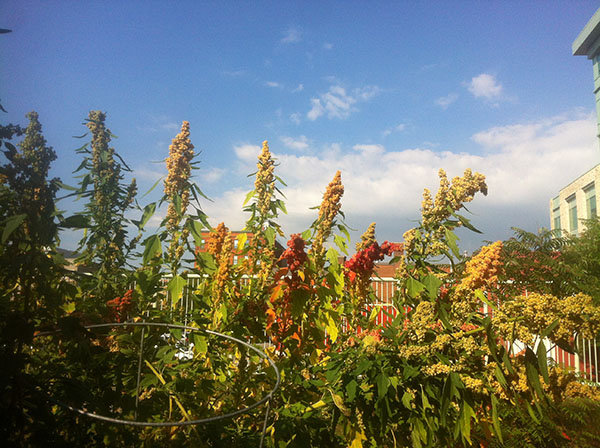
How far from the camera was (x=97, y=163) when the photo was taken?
2016 millimetres

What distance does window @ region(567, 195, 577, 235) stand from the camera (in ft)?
67.8

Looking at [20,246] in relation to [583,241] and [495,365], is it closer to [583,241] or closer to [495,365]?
[495,365]

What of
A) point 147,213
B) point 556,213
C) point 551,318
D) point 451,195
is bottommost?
point 551,318

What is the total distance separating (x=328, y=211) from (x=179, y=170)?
2.02ft

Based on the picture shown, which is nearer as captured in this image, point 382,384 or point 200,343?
point 382,384

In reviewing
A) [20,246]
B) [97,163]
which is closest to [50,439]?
[20,246]

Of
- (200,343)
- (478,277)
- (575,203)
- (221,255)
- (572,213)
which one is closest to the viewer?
(200,343)

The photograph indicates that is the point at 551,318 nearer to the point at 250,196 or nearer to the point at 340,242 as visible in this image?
the point at 340,242

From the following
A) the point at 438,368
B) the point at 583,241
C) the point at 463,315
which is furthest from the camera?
the point at 583,241

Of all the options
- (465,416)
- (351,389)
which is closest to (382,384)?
(351,389)

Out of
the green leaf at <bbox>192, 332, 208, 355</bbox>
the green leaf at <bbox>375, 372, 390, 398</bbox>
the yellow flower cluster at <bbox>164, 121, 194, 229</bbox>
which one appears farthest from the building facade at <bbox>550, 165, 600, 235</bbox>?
the green leaf at <bbox>192, 332, 208, 355</bbox>

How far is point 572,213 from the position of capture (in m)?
21.0

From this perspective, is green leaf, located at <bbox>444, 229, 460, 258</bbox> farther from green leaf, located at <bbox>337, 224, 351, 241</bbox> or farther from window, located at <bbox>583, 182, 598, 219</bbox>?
window, located at <bbox>583, 182, 598, 219</bbox>

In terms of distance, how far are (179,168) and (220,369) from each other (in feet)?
2.65
